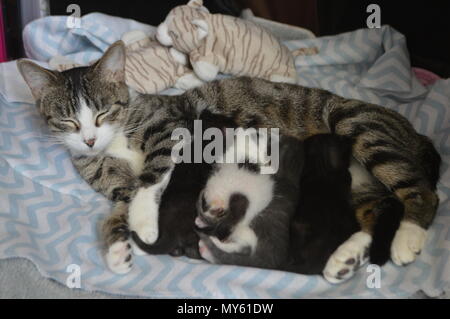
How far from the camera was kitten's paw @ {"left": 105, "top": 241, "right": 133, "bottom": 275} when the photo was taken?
4.77 feet

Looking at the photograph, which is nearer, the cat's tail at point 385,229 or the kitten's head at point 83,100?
the cat's tail at point 385,229

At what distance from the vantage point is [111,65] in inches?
69.0

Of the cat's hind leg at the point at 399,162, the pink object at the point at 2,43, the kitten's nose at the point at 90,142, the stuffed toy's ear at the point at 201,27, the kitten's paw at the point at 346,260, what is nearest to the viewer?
the kitten's paw at the point at 346,260

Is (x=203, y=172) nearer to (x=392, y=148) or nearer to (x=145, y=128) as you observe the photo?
(x=145, y=128)

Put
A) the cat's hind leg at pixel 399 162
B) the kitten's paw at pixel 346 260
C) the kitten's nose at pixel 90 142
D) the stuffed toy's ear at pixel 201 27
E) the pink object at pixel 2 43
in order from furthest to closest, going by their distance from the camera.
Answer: the pink object at pixel 2 43 → the stuffed toy's ear at pixel 201 27 → the kitten's nose at pixel 90 142 → the cat's hind leg at pixel 399 162 → the kitten's paw at pixel 346 260

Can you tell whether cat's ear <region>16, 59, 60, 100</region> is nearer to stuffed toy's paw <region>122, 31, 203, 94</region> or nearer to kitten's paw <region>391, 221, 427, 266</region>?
stuffed toy's paw <region>122, 31, 203, 94</region>

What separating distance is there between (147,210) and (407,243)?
2.93ft

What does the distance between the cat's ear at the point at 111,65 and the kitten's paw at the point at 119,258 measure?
68 cm

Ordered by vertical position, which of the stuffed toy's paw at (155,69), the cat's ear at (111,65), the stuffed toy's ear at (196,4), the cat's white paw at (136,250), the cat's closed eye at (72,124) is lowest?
the cat's white paw at (136,250)

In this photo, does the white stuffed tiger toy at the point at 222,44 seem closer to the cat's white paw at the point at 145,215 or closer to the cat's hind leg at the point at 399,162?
the cat's hind leg at the point at 399,162

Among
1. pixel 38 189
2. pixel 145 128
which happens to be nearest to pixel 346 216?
pixel 145 128

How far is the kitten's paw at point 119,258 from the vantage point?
1.45m

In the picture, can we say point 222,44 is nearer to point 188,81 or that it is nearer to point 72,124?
point 188,81

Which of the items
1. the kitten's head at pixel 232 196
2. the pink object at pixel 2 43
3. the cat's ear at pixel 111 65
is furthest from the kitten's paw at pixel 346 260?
the pink object at pixel 2 43
